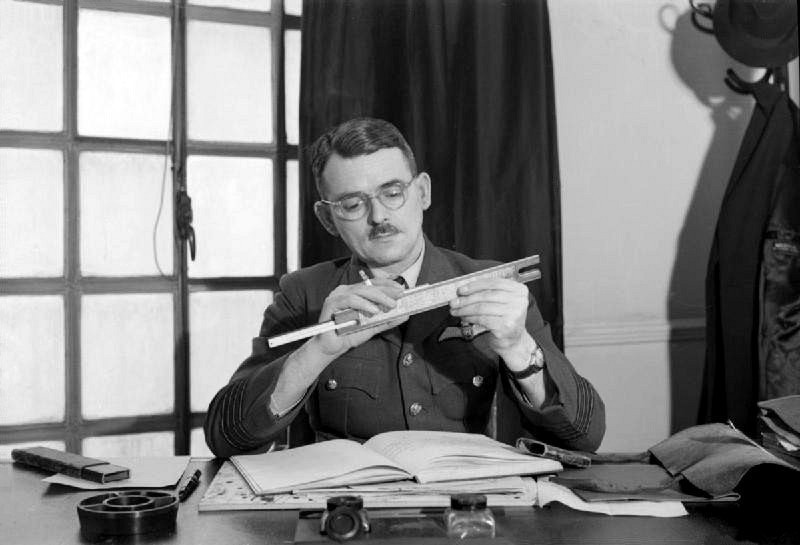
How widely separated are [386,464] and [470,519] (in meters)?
0.28

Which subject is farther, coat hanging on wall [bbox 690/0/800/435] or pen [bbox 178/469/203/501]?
coat hanging on wall [bbox 690/0/800/435]

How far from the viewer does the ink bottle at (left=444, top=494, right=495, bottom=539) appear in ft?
3.93

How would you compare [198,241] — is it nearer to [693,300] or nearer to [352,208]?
[352,208]

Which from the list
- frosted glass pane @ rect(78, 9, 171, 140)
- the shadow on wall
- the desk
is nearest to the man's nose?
the desk

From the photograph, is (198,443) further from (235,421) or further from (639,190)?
(639,190)

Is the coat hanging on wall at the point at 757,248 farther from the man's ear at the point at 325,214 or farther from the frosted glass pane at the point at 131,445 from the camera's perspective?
the frosted glass pane at the point at 131,445

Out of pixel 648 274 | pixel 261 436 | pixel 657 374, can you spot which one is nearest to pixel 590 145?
pixel 648 274

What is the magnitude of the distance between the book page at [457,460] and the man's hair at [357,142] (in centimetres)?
72

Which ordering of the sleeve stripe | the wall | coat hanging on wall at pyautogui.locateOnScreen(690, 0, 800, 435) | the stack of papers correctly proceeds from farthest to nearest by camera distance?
the wall < coat hanging on wall at pyautogui.locateOnScreen(690, 0, 800, 435) < the sleeve stripe < the stack of papers

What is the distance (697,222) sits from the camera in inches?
144

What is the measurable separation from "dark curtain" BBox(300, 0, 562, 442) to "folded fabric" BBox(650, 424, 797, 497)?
1691 millimetres

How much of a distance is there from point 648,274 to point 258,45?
1.59 metres

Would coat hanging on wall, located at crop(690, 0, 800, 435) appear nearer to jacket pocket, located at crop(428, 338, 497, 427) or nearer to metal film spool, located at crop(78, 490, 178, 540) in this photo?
jacket pocket, located at crop(428, 338, 497, 427)

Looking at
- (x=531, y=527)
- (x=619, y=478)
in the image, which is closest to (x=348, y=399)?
(x=619, y=478)
